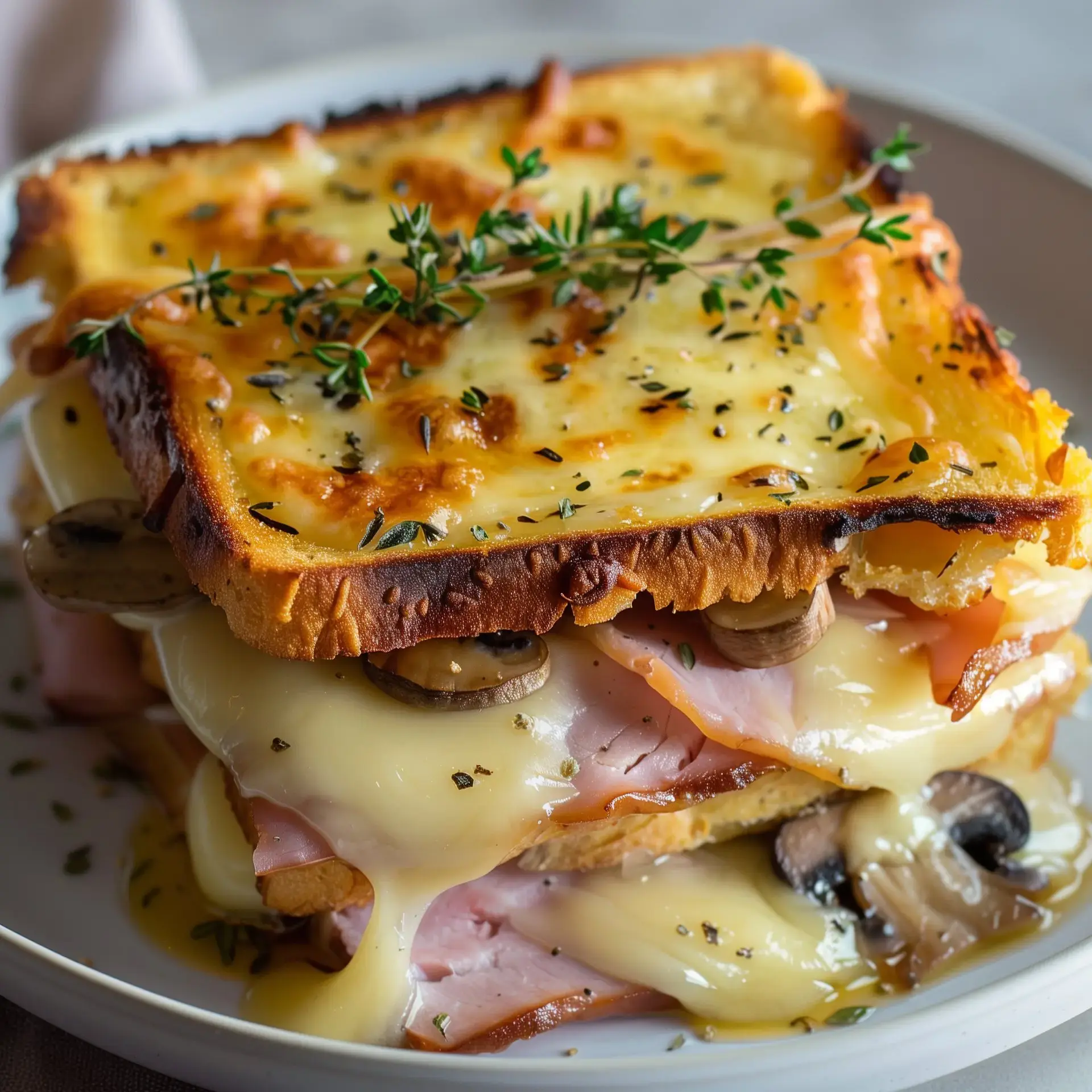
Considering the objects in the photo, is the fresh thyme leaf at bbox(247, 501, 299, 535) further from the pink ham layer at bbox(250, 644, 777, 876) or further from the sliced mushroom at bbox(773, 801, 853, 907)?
the sliced mushroom at bbox(773, 801, 853, 907)

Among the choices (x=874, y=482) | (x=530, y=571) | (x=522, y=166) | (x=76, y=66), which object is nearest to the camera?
(x=530, y=571)

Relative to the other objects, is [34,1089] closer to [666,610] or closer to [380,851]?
[380,851]

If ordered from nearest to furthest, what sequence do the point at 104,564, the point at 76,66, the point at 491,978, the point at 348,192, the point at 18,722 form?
the point at 491,978 → the point at 104,564 → the point at 18,722 → the point at 348,192 → the point at 76,66

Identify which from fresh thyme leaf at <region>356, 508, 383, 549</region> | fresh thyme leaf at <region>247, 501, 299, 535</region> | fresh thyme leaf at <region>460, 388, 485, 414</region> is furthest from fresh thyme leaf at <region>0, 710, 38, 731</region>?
fresh thyme leaf at <region>460, 388, 485, 414</region>

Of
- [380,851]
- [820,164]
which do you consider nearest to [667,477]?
[380,851]

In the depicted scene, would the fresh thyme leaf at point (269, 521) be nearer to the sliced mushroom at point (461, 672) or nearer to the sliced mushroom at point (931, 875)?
the sliced mushroom at point (461, 672)

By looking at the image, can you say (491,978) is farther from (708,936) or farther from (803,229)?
(803,229)

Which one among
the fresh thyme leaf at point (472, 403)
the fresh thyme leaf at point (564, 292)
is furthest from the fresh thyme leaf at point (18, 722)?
the fresh thyme leaf at point (564, 292)

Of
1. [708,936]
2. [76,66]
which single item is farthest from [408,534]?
[76,66]
